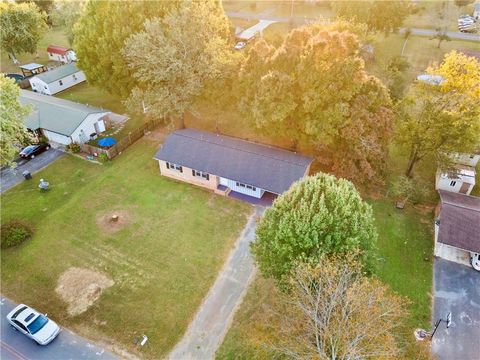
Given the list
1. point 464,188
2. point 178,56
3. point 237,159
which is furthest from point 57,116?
point 464,188

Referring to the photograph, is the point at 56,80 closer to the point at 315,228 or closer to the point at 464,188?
the point at 315,228

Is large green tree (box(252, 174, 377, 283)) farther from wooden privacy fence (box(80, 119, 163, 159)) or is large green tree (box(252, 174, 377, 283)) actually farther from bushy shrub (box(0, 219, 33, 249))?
wooden privacy fence (box(80, 119, 163, 159))

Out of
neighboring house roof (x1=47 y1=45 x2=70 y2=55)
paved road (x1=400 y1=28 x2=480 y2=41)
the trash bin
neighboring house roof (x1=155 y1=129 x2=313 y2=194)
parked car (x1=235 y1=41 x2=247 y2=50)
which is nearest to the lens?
neighboring house roof (x1=155 y1=129 x2=313 y2=194)

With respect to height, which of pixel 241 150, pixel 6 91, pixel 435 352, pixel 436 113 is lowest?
pixel 435 352

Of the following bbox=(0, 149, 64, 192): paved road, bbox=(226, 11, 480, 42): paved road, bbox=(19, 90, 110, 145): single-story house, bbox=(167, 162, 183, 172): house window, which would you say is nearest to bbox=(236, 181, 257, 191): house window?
bbox=(167, 162, 183, 172): house window

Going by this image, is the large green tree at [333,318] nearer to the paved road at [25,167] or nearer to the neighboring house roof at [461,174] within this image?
the neighboring house roof at [461,174]

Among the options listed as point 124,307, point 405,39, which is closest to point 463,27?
point 405,39

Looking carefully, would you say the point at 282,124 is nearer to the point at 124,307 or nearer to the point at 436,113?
the point at 436,113
